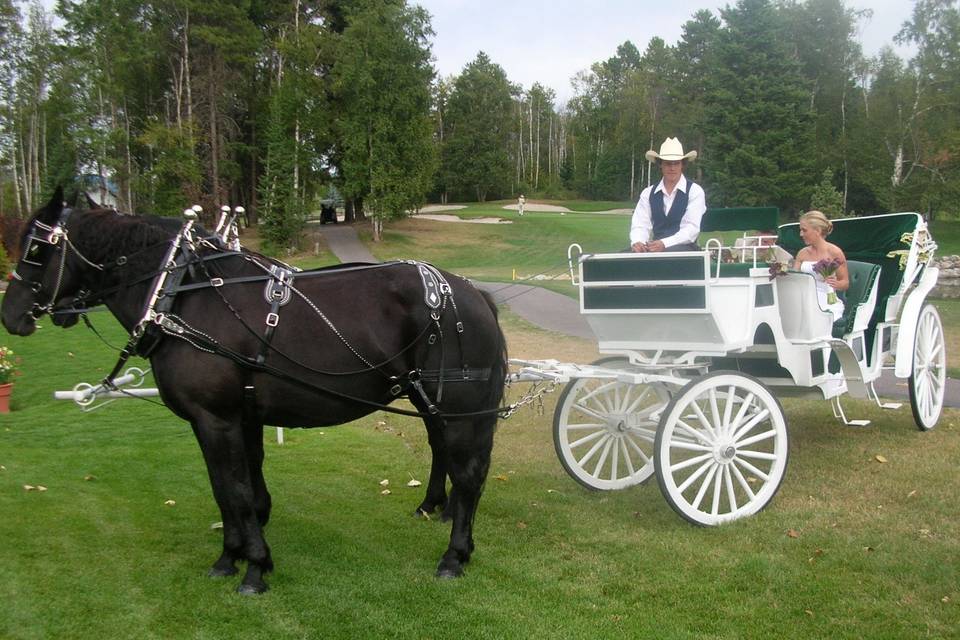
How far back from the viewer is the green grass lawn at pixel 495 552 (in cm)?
368

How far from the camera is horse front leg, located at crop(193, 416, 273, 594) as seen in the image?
408 cm

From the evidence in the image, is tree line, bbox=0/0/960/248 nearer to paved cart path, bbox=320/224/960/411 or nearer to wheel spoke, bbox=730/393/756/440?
paved cart path, bbox=320/224/960/411

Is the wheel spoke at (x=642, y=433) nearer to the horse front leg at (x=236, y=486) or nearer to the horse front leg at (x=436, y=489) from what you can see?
the horse front leg at (x=436, y=489)

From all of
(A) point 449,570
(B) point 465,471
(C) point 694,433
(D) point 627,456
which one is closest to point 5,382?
(B) point 465,471

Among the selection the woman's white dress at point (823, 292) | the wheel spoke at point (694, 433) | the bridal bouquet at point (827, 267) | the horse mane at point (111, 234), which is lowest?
the wheel spoke at point (694, 433)

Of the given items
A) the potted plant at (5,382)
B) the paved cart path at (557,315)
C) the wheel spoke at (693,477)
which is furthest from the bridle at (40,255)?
the potted plant at (5,382)

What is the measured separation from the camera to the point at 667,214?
18.7 feet

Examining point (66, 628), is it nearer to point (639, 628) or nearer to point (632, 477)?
point (639, 628)

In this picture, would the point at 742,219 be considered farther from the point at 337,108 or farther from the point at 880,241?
the point at 337,108

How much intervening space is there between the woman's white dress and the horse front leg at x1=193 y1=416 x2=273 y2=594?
4.33 m

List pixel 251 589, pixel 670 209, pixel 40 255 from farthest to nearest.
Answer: pixel 670 209
pixel 40 255
pixel 251 589

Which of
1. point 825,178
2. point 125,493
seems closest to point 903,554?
point 125,493

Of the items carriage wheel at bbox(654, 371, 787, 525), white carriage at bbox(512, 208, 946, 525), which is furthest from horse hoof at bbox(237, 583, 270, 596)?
carriage wheel at bbox(654, 371, 787, 525)

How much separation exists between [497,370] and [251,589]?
1874 mm
